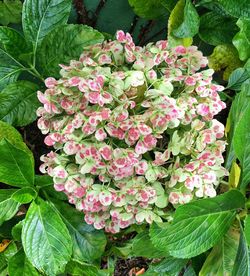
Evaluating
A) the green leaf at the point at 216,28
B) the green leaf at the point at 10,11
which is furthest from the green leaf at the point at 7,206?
the green leaf at the point at 216,28

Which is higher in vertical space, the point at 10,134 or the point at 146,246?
the point at 10,134

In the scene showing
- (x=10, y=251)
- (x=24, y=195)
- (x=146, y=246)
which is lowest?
(x=10, y=251)

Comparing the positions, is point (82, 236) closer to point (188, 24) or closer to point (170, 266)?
point (170, 266)

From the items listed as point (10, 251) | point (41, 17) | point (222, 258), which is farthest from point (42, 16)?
point (222, 258)

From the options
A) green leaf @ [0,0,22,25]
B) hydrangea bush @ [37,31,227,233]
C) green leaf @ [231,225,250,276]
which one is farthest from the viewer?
green leaf @ [0,0,22,25]

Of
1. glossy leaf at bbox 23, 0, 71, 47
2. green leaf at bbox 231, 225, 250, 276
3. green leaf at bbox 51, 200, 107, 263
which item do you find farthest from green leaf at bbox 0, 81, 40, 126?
green leaf at bbox 231, 225, 250, 276

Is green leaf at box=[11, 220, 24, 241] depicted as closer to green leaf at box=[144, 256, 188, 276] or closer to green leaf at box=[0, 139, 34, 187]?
green leaf at box=[0, 139, 34, 187]
